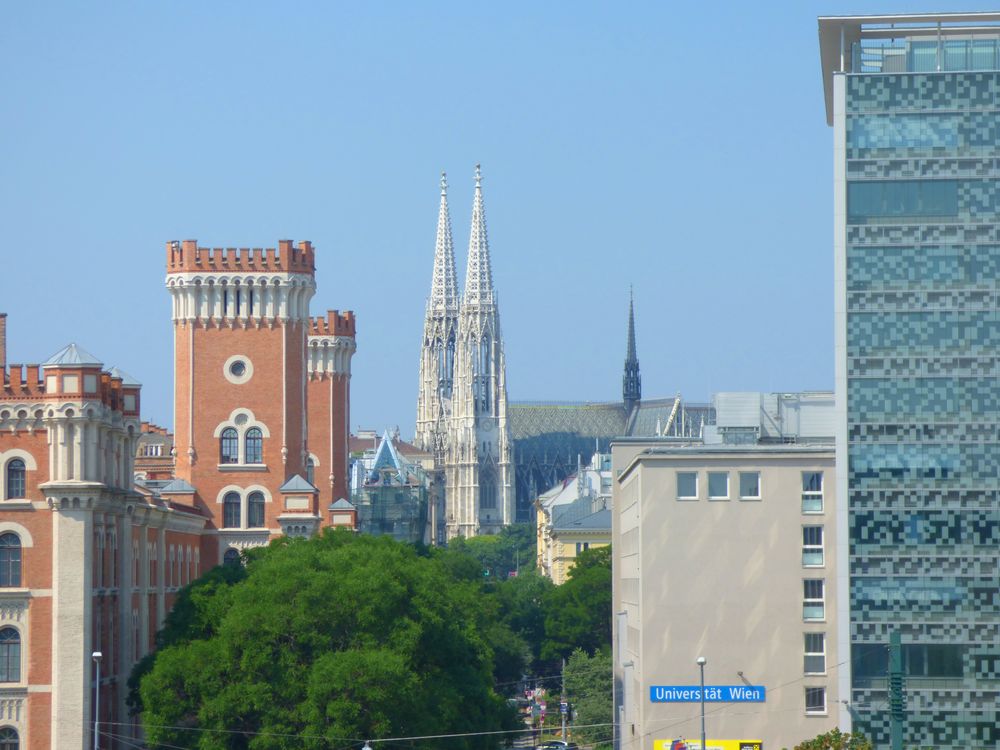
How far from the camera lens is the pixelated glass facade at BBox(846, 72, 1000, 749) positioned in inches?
3177

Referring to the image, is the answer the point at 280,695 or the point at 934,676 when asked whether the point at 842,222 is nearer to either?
the point at 934,676

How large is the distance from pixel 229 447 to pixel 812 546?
3741 cm

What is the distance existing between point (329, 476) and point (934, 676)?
6035 centimetres

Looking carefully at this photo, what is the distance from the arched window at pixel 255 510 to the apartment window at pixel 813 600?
118 feet

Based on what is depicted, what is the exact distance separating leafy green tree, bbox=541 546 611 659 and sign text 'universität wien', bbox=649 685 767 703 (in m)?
63.3

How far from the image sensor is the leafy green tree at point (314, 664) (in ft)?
263

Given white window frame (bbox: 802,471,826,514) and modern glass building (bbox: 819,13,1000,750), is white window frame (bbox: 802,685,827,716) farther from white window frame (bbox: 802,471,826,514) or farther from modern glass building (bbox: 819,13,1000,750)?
white window frame (bbox: 802,471,826,514)

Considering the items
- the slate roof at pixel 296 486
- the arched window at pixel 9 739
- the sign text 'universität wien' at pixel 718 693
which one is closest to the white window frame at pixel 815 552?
the sign text 'universität wien' at pixel 718 693

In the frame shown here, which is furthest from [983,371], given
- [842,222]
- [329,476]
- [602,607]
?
[602,607]

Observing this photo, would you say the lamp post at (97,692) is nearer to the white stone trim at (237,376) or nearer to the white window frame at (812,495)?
the white window frame at (812,495)

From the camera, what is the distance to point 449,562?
166 metres

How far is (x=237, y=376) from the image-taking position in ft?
380

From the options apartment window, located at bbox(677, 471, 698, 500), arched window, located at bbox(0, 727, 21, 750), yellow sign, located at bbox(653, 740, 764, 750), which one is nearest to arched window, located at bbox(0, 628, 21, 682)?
arched window, located at bbox(0, 727, 21, 750)

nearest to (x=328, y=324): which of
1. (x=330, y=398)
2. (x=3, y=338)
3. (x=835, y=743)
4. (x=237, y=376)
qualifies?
(x=330, y=398)
